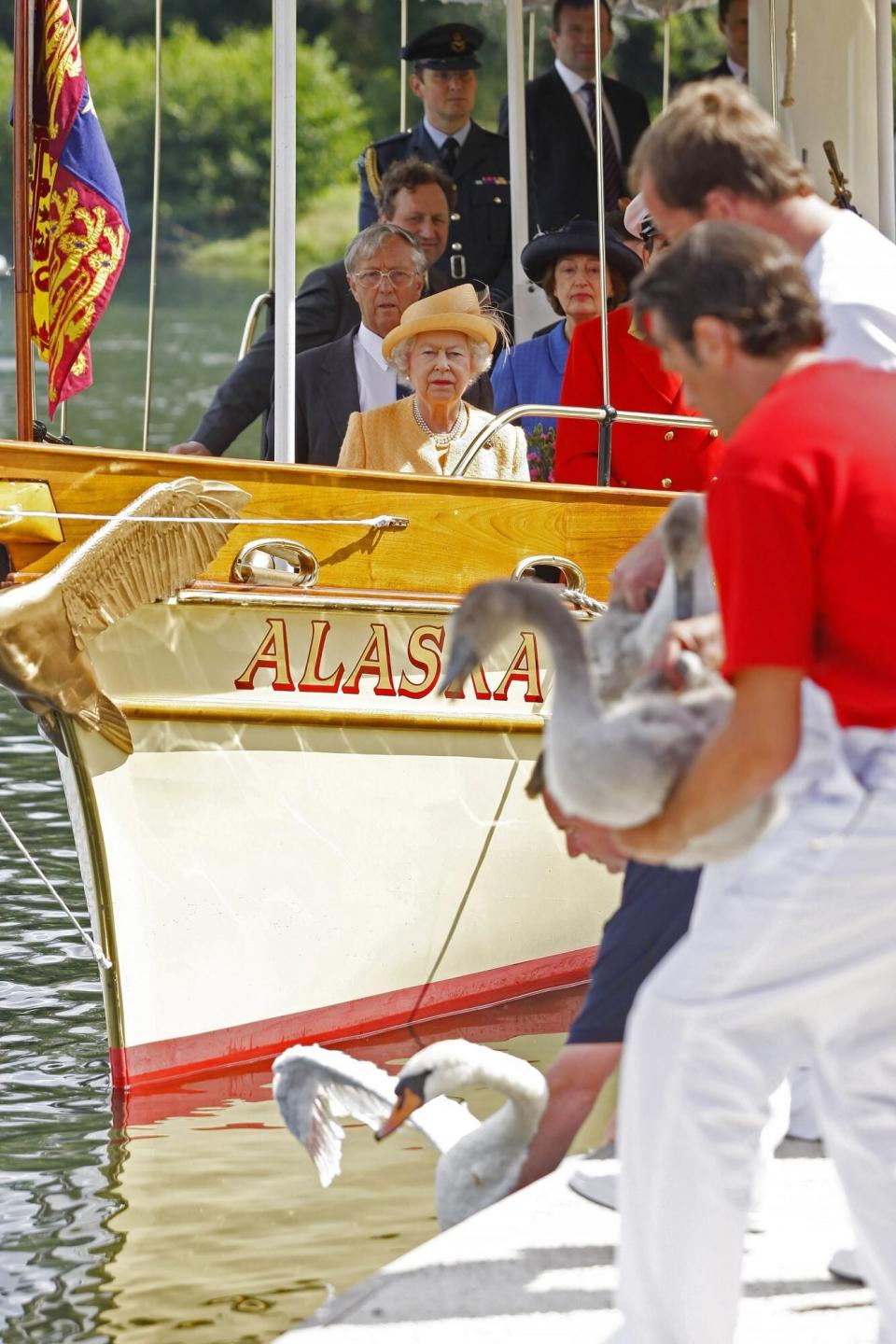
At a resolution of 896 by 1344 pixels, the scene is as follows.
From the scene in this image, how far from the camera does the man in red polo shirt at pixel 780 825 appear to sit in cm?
220

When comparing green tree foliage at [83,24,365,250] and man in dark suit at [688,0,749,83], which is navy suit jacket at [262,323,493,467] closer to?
man in dark suit at [688,0,749,83]

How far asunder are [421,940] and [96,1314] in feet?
5.75

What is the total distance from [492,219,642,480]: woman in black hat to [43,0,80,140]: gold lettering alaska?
157 cm

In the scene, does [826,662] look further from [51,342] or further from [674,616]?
[51,342]

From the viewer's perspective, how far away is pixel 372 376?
5.97m

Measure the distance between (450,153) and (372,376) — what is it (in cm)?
202

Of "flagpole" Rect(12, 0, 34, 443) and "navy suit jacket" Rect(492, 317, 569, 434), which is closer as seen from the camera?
"flagpole" Rect(12, 0, 34, 443)

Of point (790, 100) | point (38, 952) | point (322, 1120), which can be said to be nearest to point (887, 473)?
point (322, 1120)

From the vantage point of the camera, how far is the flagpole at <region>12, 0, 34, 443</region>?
484 cm

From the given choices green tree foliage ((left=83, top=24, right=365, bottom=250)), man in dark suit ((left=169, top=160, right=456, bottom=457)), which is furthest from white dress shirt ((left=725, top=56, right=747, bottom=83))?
green tree foliage ((left=83, top=24, right=365, bottom=250))

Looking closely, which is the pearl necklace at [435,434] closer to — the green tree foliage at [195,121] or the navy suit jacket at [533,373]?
the navy suit jacket at [533,373]

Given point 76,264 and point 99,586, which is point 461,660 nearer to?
point 99,586

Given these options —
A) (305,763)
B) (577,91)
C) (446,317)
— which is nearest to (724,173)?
(446,317)

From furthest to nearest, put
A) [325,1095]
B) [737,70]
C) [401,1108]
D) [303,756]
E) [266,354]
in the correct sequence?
[737,70], [266,354], [303,756], [325,1095], [401,1108]
